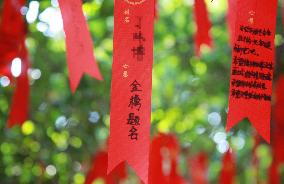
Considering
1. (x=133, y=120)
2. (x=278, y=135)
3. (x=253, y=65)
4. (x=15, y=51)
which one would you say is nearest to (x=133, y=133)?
(x=133, y=120)

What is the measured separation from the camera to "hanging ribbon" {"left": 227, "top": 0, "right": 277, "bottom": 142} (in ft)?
3.43

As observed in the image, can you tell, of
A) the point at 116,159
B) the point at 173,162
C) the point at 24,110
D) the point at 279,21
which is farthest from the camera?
the point at 279,21

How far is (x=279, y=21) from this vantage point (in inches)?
83.0

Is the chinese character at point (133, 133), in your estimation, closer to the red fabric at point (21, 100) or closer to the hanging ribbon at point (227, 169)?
the red fabric at point (21, 100)

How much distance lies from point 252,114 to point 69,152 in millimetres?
1353

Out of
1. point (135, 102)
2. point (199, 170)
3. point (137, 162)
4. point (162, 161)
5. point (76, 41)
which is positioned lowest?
point (199, 170)

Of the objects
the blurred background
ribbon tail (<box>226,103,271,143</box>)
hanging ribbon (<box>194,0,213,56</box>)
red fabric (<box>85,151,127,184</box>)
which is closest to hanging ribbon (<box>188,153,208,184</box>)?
the blurred background

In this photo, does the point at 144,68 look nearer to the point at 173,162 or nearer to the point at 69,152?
the point at 173,162

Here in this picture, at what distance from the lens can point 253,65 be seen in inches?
42.1

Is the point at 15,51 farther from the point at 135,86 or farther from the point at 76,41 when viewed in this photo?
the point at 135,86

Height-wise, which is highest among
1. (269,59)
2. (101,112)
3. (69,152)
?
(269,59)

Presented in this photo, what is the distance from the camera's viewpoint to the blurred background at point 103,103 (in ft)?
7.20

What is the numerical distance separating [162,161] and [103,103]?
0.62 m

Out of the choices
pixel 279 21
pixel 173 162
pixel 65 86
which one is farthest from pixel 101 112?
pixel 279 21
